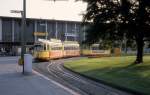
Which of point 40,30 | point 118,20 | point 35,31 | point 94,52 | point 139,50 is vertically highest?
point 40,30

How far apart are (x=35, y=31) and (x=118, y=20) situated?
69.3 metres

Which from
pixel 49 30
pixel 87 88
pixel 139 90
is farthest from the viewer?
pixel 49 30

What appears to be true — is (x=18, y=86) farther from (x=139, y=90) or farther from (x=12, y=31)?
(x=12, y=31)

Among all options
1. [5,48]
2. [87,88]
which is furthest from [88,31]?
[5,48]

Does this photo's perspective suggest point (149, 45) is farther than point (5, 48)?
No

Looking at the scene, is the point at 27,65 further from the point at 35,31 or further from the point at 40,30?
the point at 40,30

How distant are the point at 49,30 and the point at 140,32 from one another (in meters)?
73.8

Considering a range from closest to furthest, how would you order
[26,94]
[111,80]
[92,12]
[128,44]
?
[26,94], [111,80], [92,12], [128,44]

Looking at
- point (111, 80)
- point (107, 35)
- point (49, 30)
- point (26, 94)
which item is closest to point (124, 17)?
point (107, 35)

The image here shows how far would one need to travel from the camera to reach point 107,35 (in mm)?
37094

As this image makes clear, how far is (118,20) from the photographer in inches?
1385

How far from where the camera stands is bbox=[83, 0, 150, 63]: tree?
32.5 m

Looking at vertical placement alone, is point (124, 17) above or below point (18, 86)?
above

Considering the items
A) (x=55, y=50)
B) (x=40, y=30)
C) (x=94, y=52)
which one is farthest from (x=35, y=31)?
(x=55, y=50)
